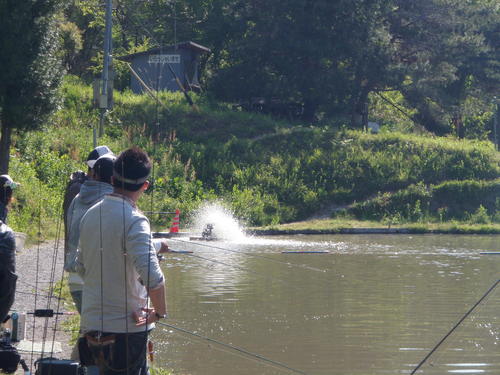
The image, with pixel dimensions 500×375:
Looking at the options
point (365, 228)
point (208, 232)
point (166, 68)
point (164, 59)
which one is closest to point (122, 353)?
point (208, 232)

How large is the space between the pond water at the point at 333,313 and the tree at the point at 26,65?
5233 millimetres

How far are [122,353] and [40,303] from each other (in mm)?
7408

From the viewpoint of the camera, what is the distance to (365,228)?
3169 cm

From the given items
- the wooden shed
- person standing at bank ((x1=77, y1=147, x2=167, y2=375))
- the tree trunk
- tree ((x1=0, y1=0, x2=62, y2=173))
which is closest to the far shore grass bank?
tree ((x1=0, y1=0, x2=62, y2=173))

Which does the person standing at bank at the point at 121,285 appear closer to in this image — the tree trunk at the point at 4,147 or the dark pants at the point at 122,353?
the dark pants at the point at 122,353

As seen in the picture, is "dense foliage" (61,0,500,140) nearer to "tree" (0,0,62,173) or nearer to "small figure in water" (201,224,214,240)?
"small figure in water" (201,224,214,240)

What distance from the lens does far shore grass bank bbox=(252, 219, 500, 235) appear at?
31.1 metres

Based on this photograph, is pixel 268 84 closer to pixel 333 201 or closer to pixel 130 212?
pixel 333 201

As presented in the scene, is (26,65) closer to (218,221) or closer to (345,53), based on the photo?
(218,221)

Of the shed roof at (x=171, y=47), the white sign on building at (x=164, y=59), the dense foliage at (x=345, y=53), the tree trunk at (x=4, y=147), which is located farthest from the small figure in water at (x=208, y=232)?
the shed roof at (x=171, y=47)

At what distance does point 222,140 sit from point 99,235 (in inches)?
1322

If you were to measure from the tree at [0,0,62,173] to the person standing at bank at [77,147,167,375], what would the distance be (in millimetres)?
18455

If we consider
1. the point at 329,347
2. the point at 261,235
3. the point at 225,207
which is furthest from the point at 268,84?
the point at 329,347

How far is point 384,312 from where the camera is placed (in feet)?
45.3
